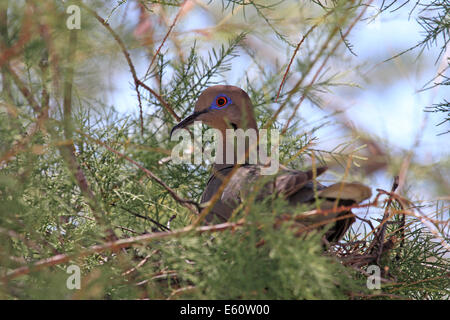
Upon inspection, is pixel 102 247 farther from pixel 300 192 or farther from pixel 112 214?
pixel 300 192

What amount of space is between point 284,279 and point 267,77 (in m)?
1.65

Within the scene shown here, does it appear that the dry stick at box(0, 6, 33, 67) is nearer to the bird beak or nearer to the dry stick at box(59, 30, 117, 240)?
the dry stick at box(59, 30, 117, 240)

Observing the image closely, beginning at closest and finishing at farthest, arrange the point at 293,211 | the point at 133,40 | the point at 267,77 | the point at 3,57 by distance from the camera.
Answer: the point at 3,57
the point at 293,211
the point at 133,40
the point at 267,77

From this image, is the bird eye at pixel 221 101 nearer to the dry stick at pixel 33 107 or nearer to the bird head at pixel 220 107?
the bird head at pixel 220 107

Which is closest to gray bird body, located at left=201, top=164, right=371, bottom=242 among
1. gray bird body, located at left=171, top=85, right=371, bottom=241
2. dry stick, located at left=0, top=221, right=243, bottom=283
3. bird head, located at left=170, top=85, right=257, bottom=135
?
gray bird body, located at left=171, top=85, right=371, bottom=241

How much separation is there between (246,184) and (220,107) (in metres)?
1.34

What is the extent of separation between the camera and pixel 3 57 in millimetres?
1395

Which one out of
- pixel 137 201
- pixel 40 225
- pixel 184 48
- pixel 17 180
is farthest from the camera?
pixel 184 48

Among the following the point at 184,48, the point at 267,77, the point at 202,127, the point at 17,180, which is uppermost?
the point at 184,48

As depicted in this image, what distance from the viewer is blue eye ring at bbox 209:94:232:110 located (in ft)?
9.83

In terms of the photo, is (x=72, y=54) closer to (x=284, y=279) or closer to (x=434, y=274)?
(x=284, y=279)

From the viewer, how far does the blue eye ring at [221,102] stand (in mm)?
2996

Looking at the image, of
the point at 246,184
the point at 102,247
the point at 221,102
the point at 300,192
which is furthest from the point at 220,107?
the point at 102,247
